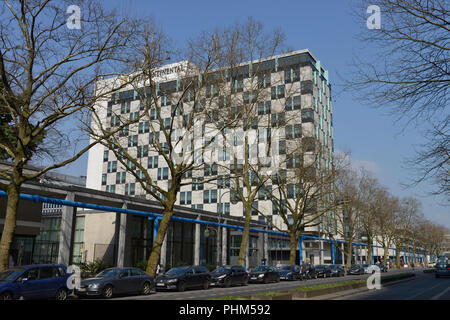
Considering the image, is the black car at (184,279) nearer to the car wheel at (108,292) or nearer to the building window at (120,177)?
the car wheel at (108,292)

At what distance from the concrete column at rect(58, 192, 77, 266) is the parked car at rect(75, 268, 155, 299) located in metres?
9.22

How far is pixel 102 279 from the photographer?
18531 millimetres

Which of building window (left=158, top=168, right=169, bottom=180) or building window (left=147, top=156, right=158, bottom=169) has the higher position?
building window (left=147, top=156, right=158, bottom=169)

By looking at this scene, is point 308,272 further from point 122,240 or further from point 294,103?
point 294,103

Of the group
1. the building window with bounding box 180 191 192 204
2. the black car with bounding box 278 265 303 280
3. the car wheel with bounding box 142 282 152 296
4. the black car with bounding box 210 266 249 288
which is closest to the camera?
the car wheel with bounding box 142 282 152 296

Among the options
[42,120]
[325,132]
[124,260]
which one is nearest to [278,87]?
[325,132]

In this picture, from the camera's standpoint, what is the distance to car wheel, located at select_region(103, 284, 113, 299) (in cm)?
1823

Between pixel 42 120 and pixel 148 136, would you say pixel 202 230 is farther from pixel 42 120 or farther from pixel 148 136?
pixel 148 136

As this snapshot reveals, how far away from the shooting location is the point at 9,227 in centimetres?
1670

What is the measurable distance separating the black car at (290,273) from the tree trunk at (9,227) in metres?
25.1

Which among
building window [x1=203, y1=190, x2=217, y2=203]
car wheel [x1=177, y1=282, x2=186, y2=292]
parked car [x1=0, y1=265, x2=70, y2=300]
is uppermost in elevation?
building window [x1=203, y1=190, x2=217, y2=203]

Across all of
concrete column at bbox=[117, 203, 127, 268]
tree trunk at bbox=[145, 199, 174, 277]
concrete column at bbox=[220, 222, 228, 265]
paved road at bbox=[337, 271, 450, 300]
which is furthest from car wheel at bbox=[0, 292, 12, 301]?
concrete column at bbox=[220, 222, 228, 265]

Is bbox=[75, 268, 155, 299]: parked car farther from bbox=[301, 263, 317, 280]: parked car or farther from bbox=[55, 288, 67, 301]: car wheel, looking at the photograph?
bbox=[301, 263, 317, 280]: parked car

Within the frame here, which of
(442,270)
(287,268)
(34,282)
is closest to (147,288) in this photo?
(34,282)
